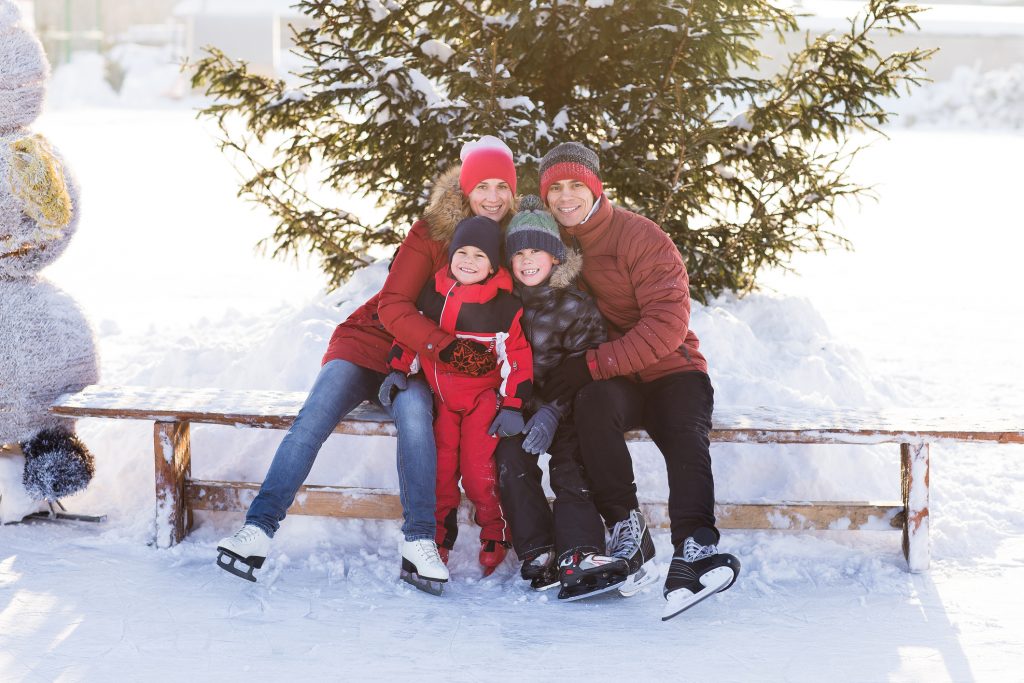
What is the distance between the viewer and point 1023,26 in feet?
113

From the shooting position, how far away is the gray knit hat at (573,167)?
367 centimetres

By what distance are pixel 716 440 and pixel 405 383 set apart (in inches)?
44.2

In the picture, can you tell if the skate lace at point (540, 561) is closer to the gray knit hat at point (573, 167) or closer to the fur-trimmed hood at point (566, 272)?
the fur-trimmed hood at point (566, 272)

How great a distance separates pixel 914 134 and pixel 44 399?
94.5 feet

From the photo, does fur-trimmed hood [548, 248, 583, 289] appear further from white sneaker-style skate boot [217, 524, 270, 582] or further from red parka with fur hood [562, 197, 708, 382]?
white sneaker-style skate boot [217, 524, 270, 582]

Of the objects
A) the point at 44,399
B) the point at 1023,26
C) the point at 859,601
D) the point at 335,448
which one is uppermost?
the point at 1023,26

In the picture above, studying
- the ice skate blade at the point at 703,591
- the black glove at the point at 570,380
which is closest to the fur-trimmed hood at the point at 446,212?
the black glove at the point at 570,380

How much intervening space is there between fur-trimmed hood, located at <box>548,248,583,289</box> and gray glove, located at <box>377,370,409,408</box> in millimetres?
623

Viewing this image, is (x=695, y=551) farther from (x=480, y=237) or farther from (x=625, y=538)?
(x=480, y=237)

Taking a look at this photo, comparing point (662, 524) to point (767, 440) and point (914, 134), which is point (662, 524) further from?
point (914, 134)

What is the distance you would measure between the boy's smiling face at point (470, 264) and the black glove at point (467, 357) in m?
0.23

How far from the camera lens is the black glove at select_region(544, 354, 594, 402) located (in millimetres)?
3518

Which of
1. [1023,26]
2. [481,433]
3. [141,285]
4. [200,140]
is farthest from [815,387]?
[1023,26]

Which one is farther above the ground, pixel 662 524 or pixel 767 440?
pixel 767 440
